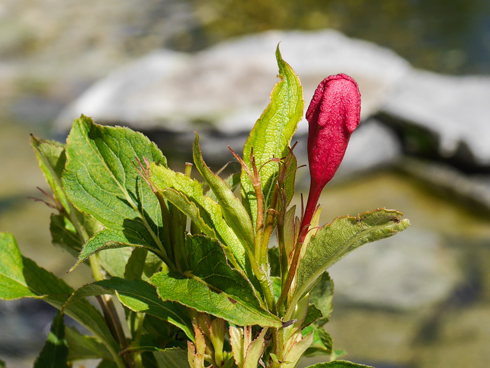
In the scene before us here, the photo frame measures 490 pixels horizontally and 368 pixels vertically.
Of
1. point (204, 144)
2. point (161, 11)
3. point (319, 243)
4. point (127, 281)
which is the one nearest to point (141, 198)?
point (127, 281)

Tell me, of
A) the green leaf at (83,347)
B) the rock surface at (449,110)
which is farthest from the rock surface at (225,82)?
the green leaf at (83,347)

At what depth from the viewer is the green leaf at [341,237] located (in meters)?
0.55

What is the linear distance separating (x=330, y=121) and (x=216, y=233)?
7.2 inches

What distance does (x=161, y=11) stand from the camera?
9.37 metres

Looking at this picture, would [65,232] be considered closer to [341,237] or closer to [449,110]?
[341,237]

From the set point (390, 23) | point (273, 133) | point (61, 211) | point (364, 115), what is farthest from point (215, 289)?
point (390, 23)

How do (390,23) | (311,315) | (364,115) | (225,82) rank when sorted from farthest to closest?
(390,23) < (225,82) < (364,115) < (311,315)

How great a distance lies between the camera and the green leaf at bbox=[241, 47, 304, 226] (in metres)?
0.66

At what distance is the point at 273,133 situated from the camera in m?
0.67

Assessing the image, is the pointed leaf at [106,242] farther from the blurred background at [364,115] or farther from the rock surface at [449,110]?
the rock surface at [449,110]

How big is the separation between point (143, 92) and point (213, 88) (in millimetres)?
691

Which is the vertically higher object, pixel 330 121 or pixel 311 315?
pixel 330 121

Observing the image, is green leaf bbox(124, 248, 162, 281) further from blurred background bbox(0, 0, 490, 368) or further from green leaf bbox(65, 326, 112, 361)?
blurred background bbox(0, 0, 490, 368)

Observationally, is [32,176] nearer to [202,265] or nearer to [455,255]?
[455,255]
